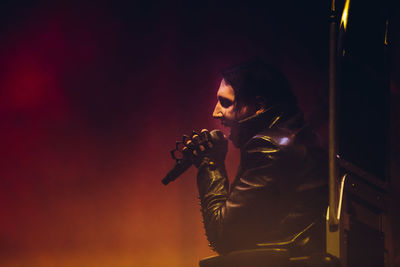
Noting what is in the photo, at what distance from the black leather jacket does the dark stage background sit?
161 cm

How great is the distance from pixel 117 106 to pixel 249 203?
2.04 meters

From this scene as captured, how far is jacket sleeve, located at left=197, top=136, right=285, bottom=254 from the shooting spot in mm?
1876

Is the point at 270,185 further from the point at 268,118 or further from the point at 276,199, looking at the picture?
the point at 268,118

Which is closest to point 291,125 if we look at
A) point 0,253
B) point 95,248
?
point 95,248

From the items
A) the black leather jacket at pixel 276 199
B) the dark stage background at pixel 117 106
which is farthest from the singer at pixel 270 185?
the dark stage background at pixel 117 106

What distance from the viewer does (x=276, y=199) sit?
1894mm

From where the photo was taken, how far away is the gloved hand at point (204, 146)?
6.90 ft

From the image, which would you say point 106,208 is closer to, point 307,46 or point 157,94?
point 157,94

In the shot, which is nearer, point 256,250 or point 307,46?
point 256,250

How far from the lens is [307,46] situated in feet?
11.8

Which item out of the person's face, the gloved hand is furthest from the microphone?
the person's face

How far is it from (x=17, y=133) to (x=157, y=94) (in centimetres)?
118

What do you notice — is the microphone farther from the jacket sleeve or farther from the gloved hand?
the jacket sleeve

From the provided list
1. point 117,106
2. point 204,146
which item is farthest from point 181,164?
point 117,106
